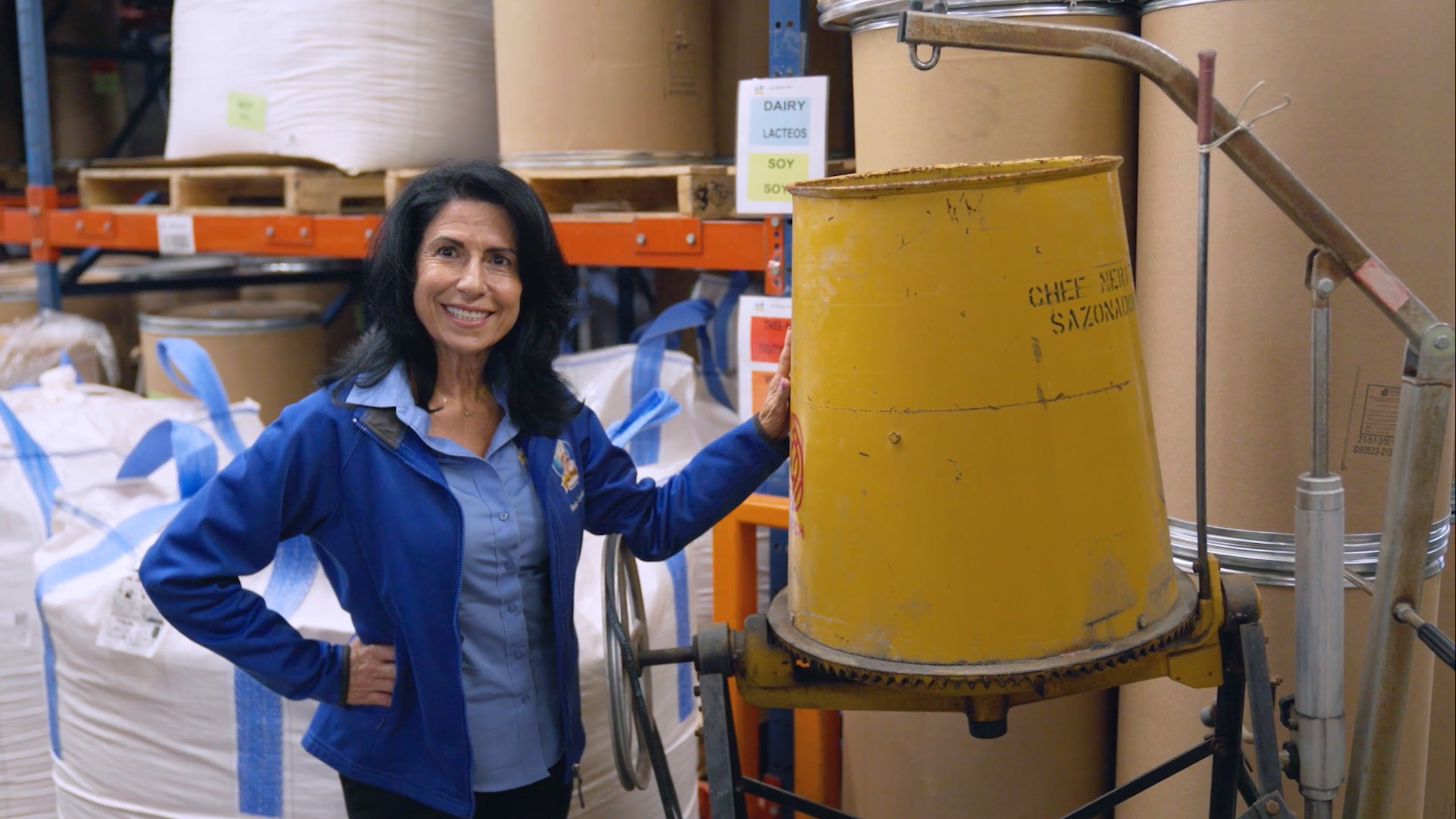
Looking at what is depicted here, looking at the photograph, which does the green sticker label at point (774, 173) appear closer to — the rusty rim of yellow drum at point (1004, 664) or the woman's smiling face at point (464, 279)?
the woman's smiling face at point (464, 279)

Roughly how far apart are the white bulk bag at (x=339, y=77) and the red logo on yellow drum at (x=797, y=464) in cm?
223

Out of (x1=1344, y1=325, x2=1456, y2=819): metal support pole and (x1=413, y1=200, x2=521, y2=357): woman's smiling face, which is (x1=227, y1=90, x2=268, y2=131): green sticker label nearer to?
(x1=413, y1=200, x2=521, y2=357): woman's smiling face

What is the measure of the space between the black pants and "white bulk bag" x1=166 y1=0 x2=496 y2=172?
79.1 inches

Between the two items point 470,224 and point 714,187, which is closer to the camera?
point 470,224

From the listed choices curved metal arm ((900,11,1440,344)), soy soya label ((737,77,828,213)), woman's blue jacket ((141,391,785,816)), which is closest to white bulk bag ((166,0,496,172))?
soy soya label ((737,77,828,213))

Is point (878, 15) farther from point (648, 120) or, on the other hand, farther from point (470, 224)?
point (648, 120)

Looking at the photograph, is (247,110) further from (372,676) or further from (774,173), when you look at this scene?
(372,676)

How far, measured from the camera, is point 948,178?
135 cm

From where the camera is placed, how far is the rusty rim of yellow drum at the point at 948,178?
4.27 feet

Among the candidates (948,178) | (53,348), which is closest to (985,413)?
(948,178)

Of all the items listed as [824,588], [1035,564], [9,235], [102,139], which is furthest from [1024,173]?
[102,139]

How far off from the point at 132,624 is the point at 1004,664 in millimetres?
1767

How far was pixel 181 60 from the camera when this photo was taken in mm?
3566

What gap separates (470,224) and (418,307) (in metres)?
0.15
